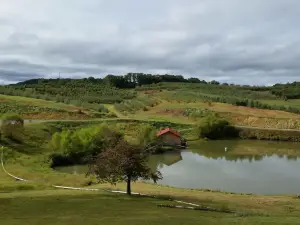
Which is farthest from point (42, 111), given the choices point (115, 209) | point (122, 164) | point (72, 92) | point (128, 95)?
point (115, 209)

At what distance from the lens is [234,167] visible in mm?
51469

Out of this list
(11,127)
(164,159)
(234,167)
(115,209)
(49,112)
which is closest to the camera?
(115,209)

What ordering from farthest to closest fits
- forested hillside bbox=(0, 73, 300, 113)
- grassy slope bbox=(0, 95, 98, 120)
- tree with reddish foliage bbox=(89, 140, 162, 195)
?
forested hillside bbox=(0, 73, 300, 113), grassy slope bbox=(0, 95, 98, 120), tree with reddish foliage bbox=(89, 140, 162, 195)

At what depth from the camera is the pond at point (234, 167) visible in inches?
1563

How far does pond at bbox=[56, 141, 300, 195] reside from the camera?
39688 mm

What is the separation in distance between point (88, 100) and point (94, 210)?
339 feet

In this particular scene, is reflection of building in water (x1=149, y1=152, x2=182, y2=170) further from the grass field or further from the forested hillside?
the forested hillside

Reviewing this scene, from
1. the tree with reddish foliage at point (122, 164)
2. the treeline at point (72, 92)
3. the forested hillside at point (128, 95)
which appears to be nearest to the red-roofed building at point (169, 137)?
the forested hillside at point (128, 95)

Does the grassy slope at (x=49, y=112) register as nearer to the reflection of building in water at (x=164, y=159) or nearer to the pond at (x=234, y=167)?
the pond at (x=234, y=167)

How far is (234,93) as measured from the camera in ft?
503

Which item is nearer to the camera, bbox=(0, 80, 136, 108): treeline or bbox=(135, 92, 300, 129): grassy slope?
bbox=(135, 92, 300, 129): grassy slope

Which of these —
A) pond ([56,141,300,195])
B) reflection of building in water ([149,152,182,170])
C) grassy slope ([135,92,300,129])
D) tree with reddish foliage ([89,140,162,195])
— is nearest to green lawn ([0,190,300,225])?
tree with reddish foliage ([89,140,162,195])

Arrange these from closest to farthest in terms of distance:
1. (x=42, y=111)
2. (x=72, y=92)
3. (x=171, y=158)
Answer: (x=171, y=158)
(x=42, y=111)
(x=72, y=92)

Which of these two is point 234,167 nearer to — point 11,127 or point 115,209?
point 11,127
